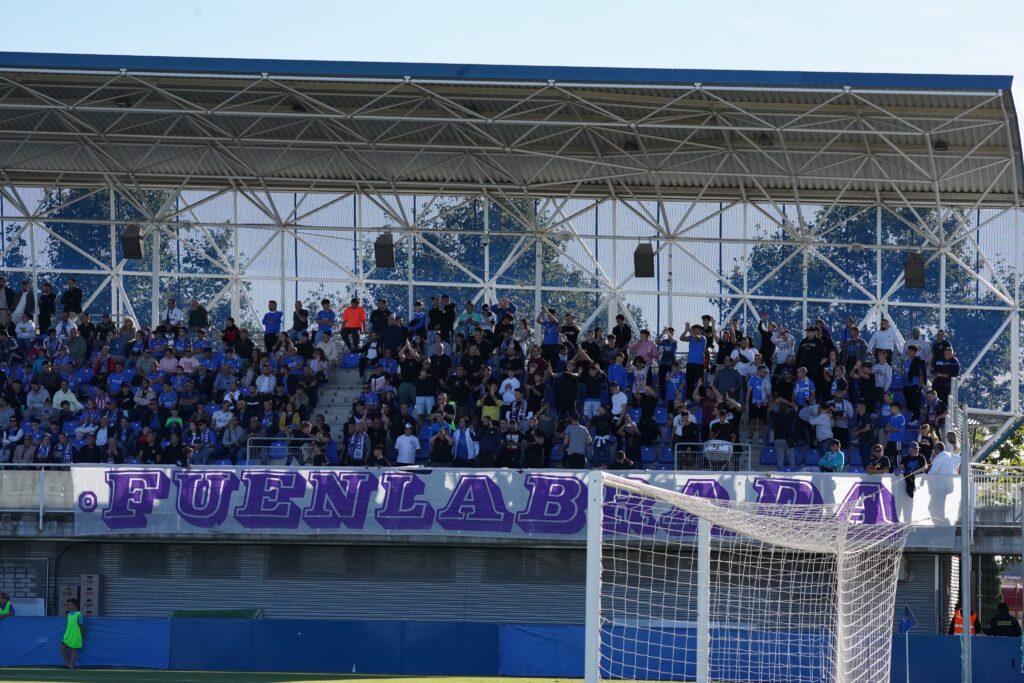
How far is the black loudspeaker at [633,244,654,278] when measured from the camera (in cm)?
3453

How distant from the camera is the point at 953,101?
2883 centimetres

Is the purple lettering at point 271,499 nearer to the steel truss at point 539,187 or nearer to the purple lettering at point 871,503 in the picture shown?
the steel truss at point 539,187

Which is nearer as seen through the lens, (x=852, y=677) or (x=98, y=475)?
(x=852, y=677)

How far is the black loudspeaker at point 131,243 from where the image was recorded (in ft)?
115

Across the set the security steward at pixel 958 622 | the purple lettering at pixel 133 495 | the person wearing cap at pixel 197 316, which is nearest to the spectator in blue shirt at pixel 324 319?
the person wearing cap at pixel 197 316

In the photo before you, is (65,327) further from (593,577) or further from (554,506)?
(593,577)

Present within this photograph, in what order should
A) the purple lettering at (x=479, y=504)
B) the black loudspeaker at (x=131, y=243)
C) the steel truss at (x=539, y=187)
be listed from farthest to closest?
the black loudspeaker at (x=131, y=243) < the steel truss at (x=539, y=187) < the purple lettering at (x=479, y=504)

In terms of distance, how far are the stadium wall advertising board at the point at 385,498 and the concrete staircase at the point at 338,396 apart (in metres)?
4.21

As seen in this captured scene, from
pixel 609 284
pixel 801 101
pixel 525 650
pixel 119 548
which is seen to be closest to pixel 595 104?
pixel 801 101

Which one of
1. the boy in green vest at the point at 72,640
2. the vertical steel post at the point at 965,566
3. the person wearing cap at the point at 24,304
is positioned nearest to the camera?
the vertical steel post at the point at 965,566

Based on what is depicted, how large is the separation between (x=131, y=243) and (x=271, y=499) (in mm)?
9930

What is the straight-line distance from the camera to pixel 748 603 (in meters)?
26.5

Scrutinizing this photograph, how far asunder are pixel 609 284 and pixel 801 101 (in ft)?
24.8

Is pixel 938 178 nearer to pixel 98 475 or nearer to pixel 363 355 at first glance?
pixel 363 355
